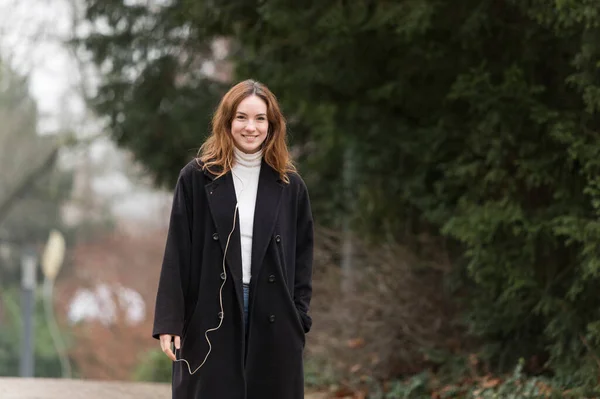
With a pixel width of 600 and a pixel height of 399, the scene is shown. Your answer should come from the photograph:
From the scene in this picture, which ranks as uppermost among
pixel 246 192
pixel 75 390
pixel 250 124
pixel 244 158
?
pixel 250 124

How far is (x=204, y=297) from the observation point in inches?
179

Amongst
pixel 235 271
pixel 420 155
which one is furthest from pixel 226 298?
pixel 420 155

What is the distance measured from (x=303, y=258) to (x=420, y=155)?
5.18m

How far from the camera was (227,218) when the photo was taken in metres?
4.58

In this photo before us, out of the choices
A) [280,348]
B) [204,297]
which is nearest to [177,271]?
[204,297]

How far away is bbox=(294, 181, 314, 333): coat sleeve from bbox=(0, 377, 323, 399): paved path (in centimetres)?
408

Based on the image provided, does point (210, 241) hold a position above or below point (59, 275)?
below

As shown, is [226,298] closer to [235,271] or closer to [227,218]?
[235,271]

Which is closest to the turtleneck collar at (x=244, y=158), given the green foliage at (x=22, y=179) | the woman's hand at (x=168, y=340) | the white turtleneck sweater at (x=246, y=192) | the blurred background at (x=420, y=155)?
the white turtleneck sweater at (x=246, y=192)

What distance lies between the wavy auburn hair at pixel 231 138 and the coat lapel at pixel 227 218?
55mm

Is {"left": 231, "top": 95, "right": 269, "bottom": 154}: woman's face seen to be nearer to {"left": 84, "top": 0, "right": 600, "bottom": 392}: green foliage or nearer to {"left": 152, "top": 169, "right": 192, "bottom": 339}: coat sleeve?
{"left": 152, "top": 169, "right": 192, "bottom": 339}: coat sleeve

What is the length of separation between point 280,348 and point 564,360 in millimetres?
3845

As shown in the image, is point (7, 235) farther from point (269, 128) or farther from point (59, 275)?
point (269, 128)

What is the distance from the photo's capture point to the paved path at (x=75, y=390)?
8.47 m
